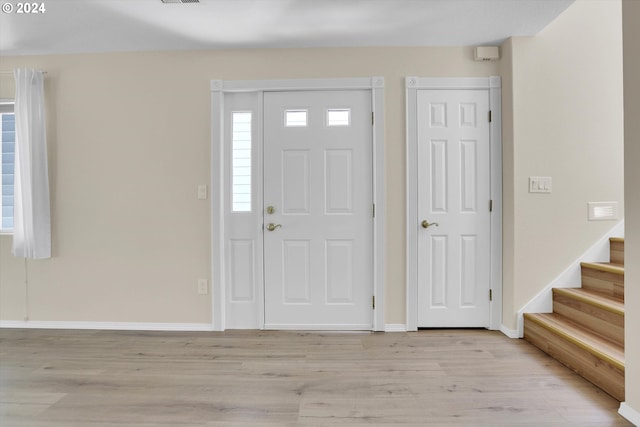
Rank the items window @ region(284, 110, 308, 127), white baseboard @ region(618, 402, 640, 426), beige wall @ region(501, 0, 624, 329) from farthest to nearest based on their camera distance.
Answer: window @ region(284, 110, 308, 127), beige wall @ region(501, 0, 624, 329), white baseboard @ region(618, 402, 640, 426)

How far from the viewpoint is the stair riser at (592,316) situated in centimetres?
207

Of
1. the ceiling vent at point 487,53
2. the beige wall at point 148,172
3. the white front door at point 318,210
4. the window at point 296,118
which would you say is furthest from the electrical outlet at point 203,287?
the ceiling vent at point 487,53

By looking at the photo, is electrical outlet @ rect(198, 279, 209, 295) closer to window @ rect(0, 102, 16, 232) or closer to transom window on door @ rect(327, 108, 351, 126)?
transom window on door @ rect(327, 108, 351, 126)

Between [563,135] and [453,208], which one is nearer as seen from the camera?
[563,135]

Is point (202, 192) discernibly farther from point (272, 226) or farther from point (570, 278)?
point (570, 278)

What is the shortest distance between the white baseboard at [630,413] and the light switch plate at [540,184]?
150cm


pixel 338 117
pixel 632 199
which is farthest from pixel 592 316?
pixel 338 117

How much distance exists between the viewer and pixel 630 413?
1676mm

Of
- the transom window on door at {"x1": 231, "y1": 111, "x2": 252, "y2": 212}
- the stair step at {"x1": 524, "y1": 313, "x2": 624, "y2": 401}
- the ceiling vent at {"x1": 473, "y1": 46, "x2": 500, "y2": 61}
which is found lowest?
the stair step at {"x1": 524, "y1": 313, "x2": 624, "y2": 401}

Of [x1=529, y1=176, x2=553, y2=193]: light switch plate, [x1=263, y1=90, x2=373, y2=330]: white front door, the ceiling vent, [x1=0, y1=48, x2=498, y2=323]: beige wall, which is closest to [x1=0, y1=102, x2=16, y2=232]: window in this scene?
[x1=0, y1=48, x2=498, y2=323]: beige wall

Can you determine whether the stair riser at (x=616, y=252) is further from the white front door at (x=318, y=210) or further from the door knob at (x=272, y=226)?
the door knob at (x=272, y=226)

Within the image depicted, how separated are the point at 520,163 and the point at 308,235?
5.89ft

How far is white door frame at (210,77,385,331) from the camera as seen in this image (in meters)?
2.88

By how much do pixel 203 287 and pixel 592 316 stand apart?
9.55 ft
